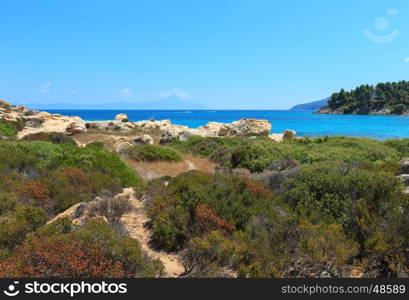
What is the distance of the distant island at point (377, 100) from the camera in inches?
4448

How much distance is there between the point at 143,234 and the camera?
7527mm

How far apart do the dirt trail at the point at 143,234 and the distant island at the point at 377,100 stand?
126 meters

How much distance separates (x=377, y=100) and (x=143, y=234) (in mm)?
139456

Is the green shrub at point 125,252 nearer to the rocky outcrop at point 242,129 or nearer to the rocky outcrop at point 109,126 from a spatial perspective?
the rocky outcrop at point 242,129

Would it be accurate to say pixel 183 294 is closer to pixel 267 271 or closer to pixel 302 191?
pixel 267 271

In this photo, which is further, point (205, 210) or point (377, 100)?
point (377, 100)

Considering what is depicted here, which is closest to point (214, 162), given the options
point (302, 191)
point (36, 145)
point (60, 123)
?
point (36, 145)

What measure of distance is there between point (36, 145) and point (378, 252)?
53.5 ft

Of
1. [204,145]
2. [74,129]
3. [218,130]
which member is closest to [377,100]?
[218,130]

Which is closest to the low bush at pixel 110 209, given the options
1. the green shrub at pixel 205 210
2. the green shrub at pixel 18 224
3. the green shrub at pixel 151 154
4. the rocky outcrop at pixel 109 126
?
the green shrub at pixel 205 210

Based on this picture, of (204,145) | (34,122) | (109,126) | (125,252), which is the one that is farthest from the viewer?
(109,126)

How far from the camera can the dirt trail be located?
5.72 m

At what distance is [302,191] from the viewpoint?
8.04 metres

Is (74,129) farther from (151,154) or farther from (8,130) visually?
(151,154)
